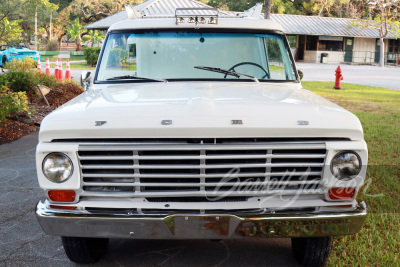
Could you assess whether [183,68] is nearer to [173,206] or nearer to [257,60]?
[257,60]

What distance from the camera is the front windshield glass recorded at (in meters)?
4.50

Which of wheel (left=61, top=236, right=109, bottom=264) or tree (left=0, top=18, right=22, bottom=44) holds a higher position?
tree (left=0, top=18, right=22, bottom=44)

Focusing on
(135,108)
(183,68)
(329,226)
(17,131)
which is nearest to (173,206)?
(135,108)

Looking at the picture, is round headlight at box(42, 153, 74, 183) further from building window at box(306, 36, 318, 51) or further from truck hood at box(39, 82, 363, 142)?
building window at box(306, 36, 318, 51)

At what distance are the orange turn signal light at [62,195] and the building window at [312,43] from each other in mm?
45143

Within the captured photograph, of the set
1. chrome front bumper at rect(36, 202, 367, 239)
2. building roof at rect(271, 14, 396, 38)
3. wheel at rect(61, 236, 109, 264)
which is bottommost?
wheel at rect(61, 236, 109, 264)

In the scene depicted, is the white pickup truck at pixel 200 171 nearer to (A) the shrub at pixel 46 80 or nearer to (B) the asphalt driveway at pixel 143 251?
(B) the asphalt driveway at pixel 143 251

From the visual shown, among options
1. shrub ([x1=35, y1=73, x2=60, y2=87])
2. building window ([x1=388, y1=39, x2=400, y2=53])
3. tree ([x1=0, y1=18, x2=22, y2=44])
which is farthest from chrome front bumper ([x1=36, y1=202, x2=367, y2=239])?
→ building window ([x1=388, y1=39, x2=400, y2=53])

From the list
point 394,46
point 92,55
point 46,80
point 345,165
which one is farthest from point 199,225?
point 394,46

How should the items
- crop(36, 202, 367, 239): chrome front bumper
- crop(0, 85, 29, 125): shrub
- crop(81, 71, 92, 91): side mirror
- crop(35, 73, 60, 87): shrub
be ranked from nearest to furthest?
crop(36, 202, 367, 239): chrome front bumper, crop(81, 71, 92, 91): side mirror, crop(0, 85, 29, 125): shrub, crop(35, 73, 60, 87): shrub

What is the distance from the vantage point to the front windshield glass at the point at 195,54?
450 centimetres

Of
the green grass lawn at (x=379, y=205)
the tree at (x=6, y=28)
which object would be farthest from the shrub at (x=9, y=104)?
the green grass lawn at (x=379, y=205)

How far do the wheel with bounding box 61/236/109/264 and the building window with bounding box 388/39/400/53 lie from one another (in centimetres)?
5211

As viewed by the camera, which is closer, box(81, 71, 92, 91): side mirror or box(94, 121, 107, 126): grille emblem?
box(94, 121, 107, 126): grille emblem
